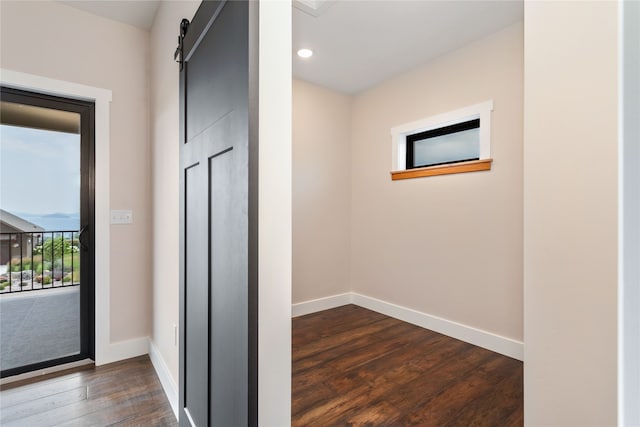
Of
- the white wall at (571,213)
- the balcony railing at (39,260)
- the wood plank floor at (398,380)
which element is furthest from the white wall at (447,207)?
the balcony railing at (39,260)

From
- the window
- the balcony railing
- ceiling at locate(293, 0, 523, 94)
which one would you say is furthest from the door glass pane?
the window

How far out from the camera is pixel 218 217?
3.73ft

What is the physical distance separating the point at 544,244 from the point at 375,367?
1.81m

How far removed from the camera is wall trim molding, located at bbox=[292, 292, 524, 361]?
2.54 metres

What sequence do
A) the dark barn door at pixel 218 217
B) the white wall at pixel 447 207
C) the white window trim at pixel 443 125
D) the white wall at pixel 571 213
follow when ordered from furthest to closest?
1. the white window trim at pixel 443 125
2. the white wall at pixel 447 207
3. the dark barn door at pixel 218 217
4. the white wall at pixel 571 213

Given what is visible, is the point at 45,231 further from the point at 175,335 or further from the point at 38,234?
the point at 175,335

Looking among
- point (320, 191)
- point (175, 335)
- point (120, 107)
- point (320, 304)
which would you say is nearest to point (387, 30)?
point (320, 191)

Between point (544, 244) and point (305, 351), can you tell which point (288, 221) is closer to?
point (544, 244)

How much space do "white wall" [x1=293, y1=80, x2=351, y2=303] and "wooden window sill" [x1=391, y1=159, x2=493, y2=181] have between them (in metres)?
0.79

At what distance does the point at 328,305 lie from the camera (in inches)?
148

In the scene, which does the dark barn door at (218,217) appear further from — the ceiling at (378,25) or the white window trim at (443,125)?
the white window trim at (443,125)

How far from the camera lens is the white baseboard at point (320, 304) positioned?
11.5 feet

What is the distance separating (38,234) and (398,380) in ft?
9.19

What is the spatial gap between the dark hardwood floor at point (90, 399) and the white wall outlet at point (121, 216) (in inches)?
43.4
